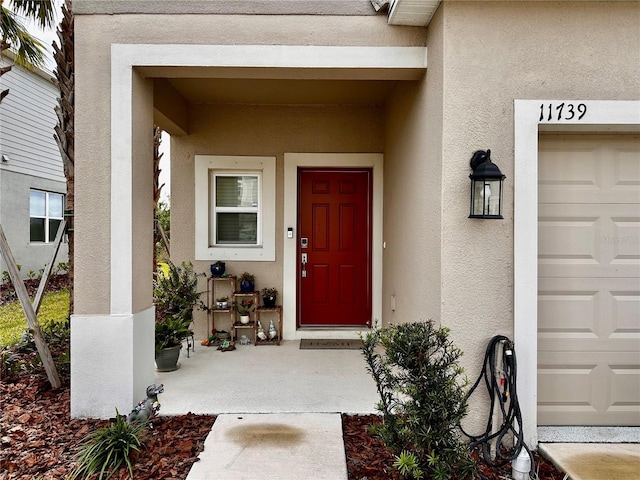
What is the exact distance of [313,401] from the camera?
3332mm

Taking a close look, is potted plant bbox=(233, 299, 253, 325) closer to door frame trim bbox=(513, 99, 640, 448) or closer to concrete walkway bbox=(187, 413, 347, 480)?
concrete walkway bbox=(187, 413, 347, 480)

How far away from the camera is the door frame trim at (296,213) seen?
17.2 ft

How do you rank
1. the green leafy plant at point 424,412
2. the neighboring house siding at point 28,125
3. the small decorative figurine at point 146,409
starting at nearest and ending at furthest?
the green leafy plant at point 424,412 → the small decorative figurine at point 146,409 → the neighboring house siding at point 28,125

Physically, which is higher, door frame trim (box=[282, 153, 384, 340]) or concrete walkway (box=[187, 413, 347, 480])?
door frame trim (box=[282, 153, 384, 340])

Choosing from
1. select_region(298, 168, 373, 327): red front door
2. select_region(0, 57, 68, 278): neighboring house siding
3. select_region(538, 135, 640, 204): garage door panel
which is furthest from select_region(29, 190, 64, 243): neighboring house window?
select_region(538, 135, 640, 204): garage door panel

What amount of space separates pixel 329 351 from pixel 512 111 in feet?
11.2

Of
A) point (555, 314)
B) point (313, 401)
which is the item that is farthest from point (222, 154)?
point (555, 314)

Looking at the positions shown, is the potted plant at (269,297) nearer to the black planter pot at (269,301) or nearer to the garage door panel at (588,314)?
the black planter pot at (269,301)

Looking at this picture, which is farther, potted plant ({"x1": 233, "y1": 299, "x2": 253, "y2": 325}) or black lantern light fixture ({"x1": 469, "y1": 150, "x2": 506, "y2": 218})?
potted plant ({"x1": 233, "y1": 299, "x2": 253, "y2": 325})

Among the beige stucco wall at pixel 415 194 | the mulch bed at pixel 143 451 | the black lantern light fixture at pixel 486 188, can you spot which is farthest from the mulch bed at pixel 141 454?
the black lantern light fixture at pixel 486 188

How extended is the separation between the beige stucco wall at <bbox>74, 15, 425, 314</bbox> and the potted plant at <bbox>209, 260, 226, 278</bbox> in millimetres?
2063

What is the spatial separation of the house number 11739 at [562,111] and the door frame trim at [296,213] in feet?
8.83

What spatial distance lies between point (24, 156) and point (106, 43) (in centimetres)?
871

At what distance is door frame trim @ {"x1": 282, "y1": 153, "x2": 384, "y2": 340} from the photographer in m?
5.24
